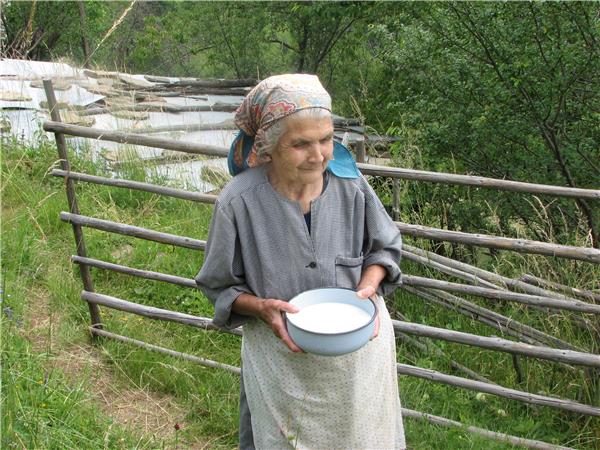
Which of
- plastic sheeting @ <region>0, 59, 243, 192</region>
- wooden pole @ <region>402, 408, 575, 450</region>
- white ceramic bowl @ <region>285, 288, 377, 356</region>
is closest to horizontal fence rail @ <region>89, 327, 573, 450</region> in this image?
wooden pole @ <region>402, 408, 575, 450</region>

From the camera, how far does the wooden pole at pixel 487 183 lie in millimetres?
2990

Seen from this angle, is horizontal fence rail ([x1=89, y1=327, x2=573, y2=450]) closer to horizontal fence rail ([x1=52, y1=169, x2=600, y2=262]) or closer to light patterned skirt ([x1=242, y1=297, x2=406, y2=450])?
horizontal fence rail ([x1=52, y1=169, x2=600, y2=262])

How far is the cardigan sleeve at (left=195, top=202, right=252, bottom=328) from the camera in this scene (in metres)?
2.18

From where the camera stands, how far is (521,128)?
18.9 ft

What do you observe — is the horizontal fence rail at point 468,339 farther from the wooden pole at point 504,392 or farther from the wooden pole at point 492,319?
the wooden pole at point 492,319

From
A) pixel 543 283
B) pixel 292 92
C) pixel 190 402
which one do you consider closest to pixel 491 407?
pixel 543 283

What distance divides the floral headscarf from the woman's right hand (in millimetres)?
406

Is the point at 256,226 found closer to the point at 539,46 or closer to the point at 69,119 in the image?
the point at 539,46

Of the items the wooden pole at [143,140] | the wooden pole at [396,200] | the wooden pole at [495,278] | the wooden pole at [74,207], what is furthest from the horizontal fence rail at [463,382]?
the wooden pole at [396,200]

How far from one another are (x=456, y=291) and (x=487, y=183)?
59 centimetres

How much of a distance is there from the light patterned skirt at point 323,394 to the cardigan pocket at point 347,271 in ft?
0.34

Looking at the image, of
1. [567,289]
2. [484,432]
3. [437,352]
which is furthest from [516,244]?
[437,352]

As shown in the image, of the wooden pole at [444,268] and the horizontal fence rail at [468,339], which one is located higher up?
the wooden pole at [444,268]

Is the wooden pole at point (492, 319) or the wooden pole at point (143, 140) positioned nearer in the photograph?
the wooden pole at point (143, 140)
